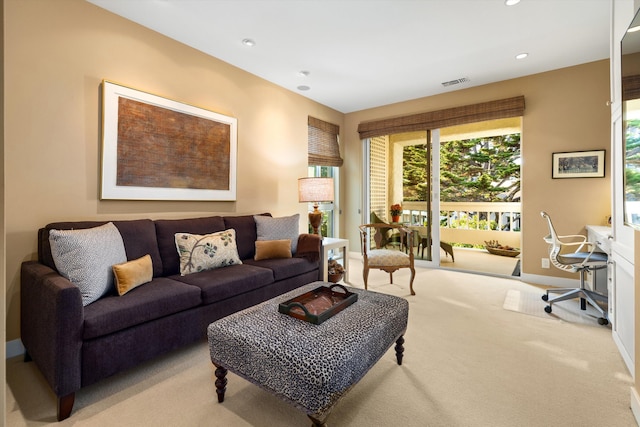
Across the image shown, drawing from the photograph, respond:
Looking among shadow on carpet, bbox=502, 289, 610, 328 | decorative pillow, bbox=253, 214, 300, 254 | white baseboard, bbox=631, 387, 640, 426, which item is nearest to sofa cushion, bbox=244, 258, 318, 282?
decorative pillow, bbox=253, 214, 300, 254

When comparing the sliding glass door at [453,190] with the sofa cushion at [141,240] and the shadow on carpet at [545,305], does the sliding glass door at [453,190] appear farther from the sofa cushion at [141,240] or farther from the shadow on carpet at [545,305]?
the sofa cushion at [141,240]

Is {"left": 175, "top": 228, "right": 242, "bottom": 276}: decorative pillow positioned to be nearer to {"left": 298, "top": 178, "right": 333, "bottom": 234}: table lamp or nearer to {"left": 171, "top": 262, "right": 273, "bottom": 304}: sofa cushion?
{"left": 171, "top": 262, "right": 273, "bottom": 304}: sofa cushion

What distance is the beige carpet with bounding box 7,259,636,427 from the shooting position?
4.77ft

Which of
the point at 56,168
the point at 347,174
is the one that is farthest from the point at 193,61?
the point at 347,174

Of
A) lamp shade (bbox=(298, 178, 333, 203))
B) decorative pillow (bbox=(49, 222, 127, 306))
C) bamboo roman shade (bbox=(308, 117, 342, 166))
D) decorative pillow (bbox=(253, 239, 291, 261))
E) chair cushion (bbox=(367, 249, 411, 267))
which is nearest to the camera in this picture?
decorative pillow (bbox=(49, 222, 127, 306))

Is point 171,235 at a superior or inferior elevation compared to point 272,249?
superior

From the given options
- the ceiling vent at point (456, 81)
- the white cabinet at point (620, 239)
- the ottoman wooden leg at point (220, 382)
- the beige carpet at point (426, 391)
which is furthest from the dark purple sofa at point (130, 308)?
the ceiling vent at point (456, 81)

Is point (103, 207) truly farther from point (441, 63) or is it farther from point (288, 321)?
point (441, 63)

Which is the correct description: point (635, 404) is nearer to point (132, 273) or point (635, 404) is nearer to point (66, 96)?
point (132, 273)

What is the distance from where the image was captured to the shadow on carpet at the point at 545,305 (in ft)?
8.66

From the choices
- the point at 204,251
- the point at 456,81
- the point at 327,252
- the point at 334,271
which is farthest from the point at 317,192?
the point at 456,81

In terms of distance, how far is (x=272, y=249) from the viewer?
10.1 feet

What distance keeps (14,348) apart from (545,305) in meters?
4.50

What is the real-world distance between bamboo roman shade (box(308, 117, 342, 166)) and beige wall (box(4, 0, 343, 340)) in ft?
6.02
